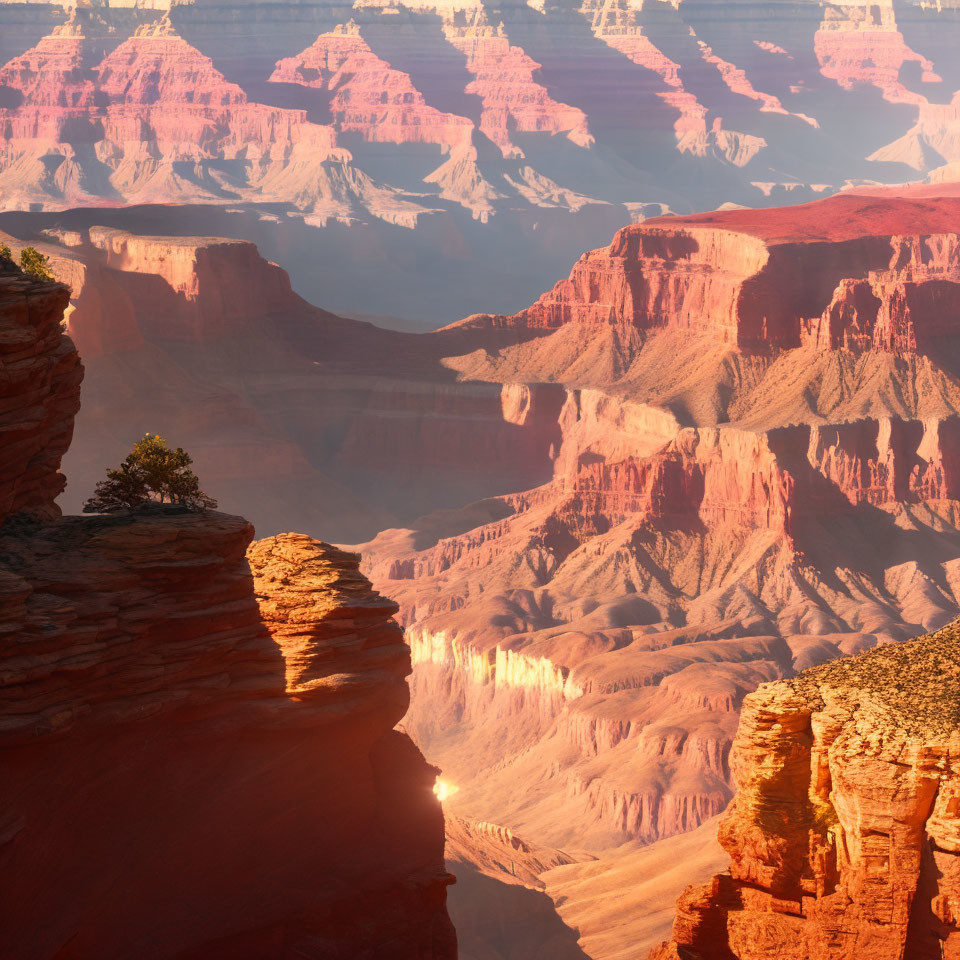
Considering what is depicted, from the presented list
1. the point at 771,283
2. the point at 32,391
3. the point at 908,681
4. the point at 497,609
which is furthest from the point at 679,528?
the point at 908,681

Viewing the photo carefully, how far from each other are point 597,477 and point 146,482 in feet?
310

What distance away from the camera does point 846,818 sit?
37188mm

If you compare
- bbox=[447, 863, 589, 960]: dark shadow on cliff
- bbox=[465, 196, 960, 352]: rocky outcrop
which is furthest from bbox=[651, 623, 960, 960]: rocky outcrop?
bbox=[465, 196, 960, 352]: rocky outcrop

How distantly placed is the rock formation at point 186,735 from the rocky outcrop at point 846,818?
9.28 metres

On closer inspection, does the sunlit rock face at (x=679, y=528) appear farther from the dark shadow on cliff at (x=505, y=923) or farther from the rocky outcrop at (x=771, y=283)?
the dark shadow on cliff at (x=505, y=923)

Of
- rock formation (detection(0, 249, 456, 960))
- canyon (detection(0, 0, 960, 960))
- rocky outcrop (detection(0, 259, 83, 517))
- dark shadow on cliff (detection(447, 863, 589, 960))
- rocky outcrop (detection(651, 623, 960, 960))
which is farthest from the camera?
dark shadow on cliff (detection(447, 863, 589, 960))

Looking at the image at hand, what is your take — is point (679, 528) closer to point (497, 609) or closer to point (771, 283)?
point (497, 609)

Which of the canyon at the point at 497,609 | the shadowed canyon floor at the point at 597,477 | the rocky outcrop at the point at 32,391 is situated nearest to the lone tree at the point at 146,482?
the rocky outcrop at the point at 32,391

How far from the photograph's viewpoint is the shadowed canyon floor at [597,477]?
101000 mm

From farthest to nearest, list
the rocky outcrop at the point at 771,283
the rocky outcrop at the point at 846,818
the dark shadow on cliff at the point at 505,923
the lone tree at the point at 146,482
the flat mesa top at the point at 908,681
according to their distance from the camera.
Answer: the rocky outcrop at the point at 771,283
the dark shadow on cliff at the point at 505,923
the lone tree at the point at 146,482
the flat mesa top at the point at 908,681
the rocky outcrop at the point at 846,818

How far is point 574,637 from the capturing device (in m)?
118

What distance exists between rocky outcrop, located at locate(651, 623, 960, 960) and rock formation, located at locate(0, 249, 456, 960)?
928 cm

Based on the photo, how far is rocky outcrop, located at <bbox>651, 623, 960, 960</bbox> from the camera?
118 ft

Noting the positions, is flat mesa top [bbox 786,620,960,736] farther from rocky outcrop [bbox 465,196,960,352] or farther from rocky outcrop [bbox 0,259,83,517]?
rocky outcrop [bbox 465,196,960,352]
